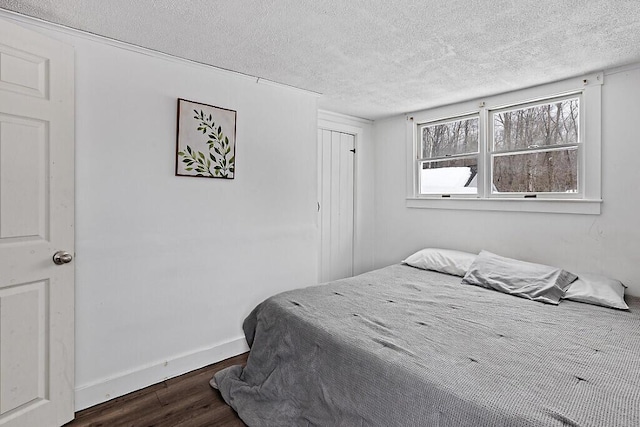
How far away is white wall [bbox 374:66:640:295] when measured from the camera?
2371mm

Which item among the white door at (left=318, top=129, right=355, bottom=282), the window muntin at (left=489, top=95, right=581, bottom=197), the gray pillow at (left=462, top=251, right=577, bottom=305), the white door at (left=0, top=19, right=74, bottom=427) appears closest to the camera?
the white door at (left=0, top=19, right=74, bottom=427)

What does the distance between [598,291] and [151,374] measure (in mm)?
3193

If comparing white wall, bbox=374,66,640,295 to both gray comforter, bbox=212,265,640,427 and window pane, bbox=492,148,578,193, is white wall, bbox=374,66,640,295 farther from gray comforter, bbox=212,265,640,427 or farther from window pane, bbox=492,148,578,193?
gray comforter, bbox=212,265,640,427

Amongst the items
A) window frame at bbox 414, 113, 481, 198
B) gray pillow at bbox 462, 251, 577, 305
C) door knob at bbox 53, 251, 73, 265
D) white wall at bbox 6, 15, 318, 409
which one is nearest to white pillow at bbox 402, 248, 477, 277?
gray pillow at bbox 462, 251, 577, 305

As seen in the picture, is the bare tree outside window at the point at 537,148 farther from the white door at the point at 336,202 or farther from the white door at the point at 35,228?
the white door at the point at 35,228

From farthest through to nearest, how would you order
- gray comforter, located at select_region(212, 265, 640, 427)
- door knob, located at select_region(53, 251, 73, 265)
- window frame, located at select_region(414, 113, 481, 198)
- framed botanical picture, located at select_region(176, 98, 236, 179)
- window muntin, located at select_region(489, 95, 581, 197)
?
window frame, located at select_region(414, 113, 481, 198), window muntin, located at select_region(489, 95, 581, 197), framed botanical picture, located at select_region(176, 98, 236, 179), door knob, located at select_region(53, 251, 73, 265), gray comforter, located at select_region(212, 265, 640, 427)

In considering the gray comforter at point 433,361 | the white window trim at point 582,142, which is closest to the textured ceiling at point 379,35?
the white window trim at point 582,142

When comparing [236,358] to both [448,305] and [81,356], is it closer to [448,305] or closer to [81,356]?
[81,356]

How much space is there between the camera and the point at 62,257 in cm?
179

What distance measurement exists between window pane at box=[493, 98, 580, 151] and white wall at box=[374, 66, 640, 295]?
240 millimetres

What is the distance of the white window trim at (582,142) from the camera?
2.53m

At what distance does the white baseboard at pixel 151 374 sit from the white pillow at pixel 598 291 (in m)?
2.59

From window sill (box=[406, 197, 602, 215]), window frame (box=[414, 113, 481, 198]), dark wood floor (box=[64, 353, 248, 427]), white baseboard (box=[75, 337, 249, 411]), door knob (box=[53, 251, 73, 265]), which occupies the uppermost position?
window frame (box=[414, 113, 481, 198])

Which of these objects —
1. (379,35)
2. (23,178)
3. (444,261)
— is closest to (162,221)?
(23,178)
